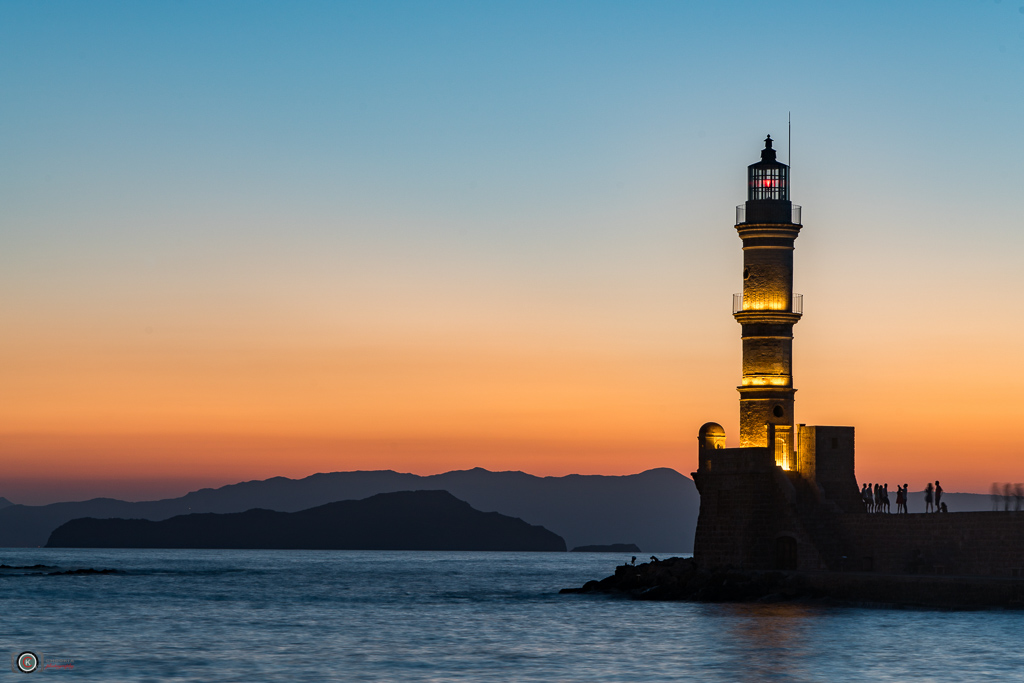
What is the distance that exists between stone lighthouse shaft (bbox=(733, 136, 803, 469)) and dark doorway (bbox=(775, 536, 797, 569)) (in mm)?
2745

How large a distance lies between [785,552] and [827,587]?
294cm

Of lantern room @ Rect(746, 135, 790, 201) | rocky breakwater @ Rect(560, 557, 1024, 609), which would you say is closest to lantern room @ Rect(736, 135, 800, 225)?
lantern room @ Rect(746, 135, 790, 201)

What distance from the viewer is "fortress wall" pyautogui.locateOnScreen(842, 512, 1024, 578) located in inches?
1463

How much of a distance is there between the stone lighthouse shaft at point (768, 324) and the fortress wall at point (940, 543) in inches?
154

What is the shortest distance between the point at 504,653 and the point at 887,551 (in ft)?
43.5

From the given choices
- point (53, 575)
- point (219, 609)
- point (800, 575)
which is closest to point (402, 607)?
point (219, 609)

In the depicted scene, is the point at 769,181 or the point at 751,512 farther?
the point at 769,181

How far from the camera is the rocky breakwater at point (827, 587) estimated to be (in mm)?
35594

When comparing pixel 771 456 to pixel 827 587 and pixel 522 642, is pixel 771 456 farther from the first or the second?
pixel 522 642

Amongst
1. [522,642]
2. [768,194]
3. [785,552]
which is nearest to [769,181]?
[768,194]

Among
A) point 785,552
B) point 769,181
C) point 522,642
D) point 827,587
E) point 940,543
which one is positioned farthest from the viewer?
point 769,181

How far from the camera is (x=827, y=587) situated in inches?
1582

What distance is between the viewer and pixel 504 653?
33.5 meters

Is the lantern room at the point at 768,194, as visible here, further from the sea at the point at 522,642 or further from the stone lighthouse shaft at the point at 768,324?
the sea at the point at 522,642
